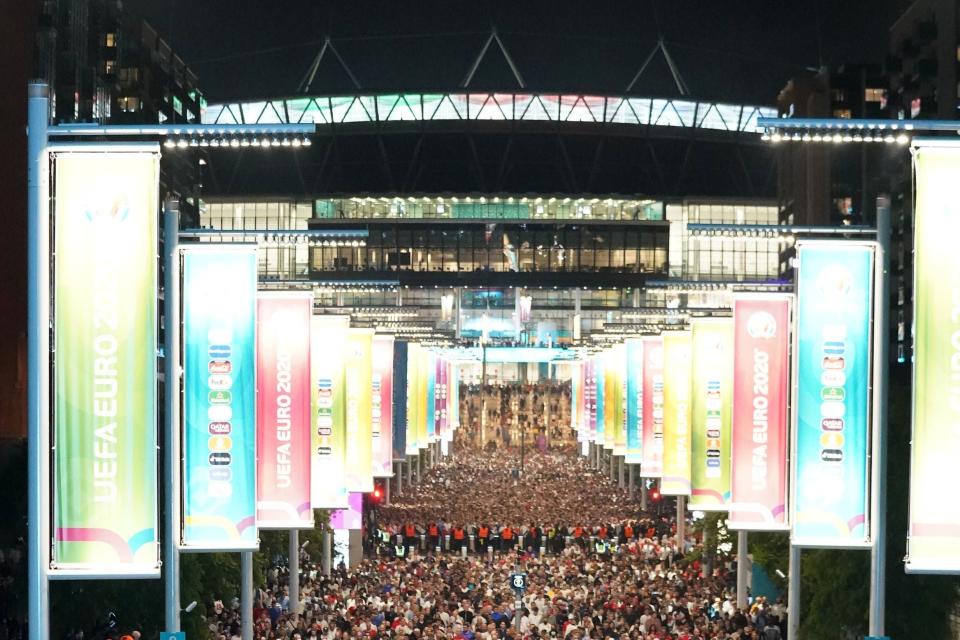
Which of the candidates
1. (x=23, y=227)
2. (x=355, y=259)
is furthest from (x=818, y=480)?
(x=355, y=259)

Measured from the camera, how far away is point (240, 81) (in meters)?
122

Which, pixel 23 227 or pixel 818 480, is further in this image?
pixel 23 227

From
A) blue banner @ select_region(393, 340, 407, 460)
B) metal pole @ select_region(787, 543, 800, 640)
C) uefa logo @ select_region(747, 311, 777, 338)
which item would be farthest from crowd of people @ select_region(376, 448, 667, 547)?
uefa logo @ select_region(747, 311, 777, 338)

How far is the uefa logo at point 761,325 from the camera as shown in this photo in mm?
22984

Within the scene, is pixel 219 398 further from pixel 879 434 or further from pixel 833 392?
pixel 879 434

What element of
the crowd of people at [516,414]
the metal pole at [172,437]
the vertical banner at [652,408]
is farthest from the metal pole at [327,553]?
the crowd of people at [516,414]

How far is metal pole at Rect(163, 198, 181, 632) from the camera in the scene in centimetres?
1847

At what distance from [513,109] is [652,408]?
270ft

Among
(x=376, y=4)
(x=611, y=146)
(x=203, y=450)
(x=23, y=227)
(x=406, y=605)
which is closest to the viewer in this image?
(x=203, y=450)

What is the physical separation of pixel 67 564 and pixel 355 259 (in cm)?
11419

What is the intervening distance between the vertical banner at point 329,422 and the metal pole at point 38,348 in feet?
50.8

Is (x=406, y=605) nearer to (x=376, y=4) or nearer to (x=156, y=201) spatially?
(x=156, y=201)

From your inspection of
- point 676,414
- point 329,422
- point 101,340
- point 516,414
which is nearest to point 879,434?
point 101,340

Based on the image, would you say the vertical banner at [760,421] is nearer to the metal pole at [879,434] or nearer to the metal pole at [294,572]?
the metal pole at [879,434]
